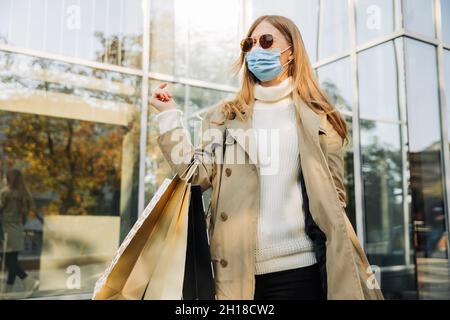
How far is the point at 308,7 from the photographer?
5609mm

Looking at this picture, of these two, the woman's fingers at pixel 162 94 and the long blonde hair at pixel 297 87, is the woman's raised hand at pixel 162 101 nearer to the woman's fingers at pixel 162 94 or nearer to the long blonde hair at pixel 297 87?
the woman's fingers at pixel 162 94

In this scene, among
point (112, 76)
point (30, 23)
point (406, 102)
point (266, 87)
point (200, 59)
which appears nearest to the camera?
point (266, 87)

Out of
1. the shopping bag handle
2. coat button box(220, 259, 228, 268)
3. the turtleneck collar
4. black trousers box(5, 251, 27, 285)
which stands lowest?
black trousers box(5, 251, 27, 285)

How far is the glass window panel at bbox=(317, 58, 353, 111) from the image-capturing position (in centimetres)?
506

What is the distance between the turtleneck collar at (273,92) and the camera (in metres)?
1.86

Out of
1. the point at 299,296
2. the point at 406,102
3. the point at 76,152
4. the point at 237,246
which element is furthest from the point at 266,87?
the point at 76,152

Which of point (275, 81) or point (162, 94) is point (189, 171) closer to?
point (162, 94)

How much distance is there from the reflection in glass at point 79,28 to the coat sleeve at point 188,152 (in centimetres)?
404

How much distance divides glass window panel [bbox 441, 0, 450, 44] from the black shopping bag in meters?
4.37

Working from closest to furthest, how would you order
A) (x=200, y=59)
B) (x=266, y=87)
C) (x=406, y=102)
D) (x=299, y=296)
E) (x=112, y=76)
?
(x=299, y=296) < (x=266, y=87) < (x=406, y=102) < (x=112, y=76) < (x=200, y=59)

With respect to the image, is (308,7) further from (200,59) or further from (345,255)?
(345,255)

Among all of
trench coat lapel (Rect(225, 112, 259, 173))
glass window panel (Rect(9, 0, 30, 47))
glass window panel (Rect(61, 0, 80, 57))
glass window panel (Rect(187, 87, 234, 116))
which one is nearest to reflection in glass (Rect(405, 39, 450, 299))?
glass window panel (Rect(187, 87, 234, 116))

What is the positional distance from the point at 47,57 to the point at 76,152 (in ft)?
3.93

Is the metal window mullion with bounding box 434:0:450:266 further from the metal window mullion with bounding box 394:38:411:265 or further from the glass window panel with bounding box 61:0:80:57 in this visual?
the glass window panel with bounding box 61:0:80:57
